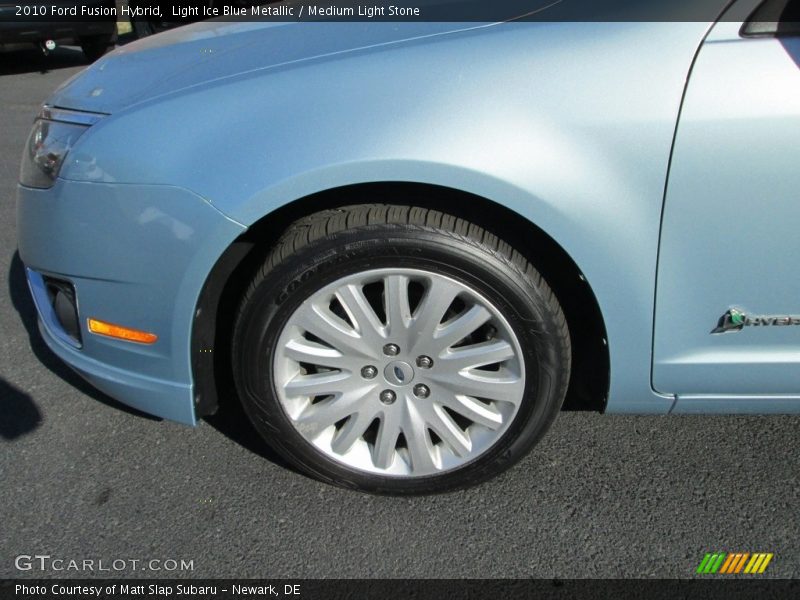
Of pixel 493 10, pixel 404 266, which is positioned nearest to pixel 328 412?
pixel 404 266

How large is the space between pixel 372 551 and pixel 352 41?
1.34 metres

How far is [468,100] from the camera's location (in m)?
1.61

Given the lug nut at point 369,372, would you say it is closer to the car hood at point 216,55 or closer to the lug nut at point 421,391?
the lug nut at point 421,391

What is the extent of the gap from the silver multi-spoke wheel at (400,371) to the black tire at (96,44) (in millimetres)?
8437

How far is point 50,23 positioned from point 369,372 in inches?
310

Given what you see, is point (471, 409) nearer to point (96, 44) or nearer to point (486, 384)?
point (486, 384)

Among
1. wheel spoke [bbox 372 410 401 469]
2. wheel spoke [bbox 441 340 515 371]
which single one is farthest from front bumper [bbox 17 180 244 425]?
wheel spoke [bbox 441 340 515 371]

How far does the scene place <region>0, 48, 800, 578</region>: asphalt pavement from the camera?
182cm

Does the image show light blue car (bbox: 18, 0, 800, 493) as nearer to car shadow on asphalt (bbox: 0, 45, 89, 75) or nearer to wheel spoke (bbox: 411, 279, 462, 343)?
wheel spoke (bbox: 411, 279, 462, 343)

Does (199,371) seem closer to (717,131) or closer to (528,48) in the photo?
(528,48)

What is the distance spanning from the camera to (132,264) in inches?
69.7

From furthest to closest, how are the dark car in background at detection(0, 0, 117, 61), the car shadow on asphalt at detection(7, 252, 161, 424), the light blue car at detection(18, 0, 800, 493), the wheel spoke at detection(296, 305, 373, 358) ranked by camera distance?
the dark car in background at detection(0, 0, 117, 61), the car shadow on asphalt at detection(7, 252, 161, 424), the wheel spoke at detection(296, 305, 373, 358), the light blue car at detection(18, 0, 800, 493)
